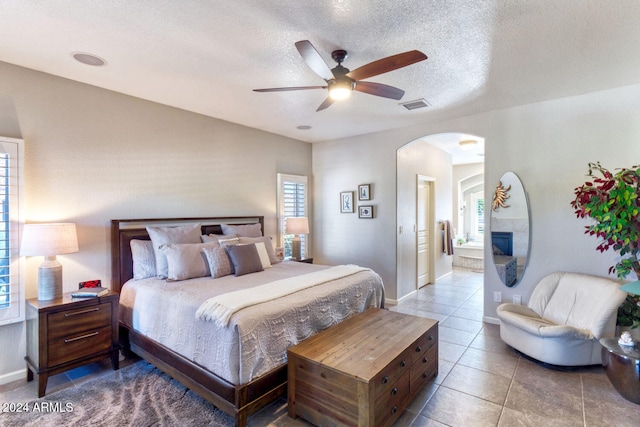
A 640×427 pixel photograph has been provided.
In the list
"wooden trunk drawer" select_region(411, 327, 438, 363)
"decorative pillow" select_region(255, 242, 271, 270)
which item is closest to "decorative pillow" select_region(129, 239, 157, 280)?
"decorative pillow" select_region(255, 242, 271, 270)

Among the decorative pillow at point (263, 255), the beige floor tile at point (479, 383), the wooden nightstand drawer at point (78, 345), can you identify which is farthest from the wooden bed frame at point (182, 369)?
the beige floor tile at point (479, 383)

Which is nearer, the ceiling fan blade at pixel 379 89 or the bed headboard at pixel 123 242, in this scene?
the ceiling fan blade at pixel 379 89

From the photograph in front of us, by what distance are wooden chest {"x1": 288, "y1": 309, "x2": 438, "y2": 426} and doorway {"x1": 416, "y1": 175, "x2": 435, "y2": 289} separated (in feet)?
11.4

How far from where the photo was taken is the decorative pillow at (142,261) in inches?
129

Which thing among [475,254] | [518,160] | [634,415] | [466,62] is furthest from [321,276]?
[475,254]

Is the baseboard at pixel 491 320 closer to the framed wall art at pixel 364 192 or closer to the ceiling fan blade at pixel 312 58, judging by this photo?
the framed wall art at pixel 364 192

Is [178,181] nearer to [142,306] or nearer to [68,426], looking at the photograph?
[142,306]

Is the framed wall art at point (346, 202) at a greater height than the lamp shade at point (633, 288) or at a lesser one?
greater

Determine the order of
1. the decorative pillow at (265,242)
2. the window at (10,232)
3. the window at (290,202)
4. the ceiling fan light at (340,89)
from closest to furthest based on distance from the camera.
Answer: the ceiling fan light at (340,89) → the window at (10,232) → the decorative pillow at (265,242) → the window at (290,202)

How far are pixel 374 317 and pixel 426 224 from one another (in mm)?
3829

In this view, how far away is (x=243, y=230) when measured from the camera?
14.0 feet

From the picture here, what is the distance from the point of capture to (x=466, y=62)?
2.72 meters

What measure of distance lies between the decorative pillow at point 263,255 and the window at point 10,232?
216 cm

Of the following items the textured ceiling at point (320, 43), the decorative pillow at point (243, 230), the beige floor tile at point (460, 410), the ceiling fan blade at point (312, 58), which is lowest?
the beige floor tile at point (460, 410)
